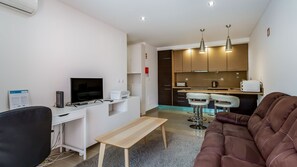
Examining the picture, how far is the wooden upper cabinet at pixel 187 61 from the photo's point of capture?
5.94 meters

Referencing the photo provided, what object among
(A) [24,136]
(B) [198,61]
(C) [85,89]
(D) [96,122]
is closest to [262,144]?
(A) [24,136]

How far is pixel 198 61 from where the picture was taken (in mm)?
5801

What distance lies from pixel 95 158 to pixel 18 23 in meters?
2.25

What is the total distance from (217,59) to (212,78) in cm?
77

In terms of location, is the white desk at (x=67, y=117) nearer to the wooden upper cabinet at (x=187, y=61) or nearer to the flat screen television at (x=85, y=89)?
the flat screen television at (x=85, y=89)

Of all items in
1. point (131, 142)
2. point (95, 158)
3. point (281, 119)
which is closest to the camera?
point (281, 119)

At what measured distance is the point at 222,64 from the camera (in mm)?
5426

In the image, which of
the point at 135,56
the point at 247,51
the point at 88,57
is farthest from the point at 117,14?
the point at 247,51

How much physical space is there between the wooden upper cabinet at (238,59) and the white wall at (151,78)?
2.72 metres

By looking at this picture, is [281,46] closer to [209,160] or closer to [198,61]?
[209,160]

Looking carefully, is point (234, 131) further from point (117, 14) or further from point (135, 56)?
point (135, 56)

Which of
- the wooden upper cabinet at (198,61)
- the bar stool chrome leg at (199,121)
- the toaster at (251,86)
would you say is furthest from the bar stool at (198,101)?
the wooden upper cabinet at (198,61)

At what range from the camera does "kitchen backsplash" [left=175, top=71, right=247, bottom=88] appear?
5473 mm

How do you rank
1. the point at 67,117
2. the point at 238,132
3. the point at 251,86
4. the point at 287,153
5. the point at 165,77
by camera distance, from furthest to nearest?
the point at 165,77 < the point at 251,86 < the point at 67,117 < the point at 238,132 < the point at 287,153
